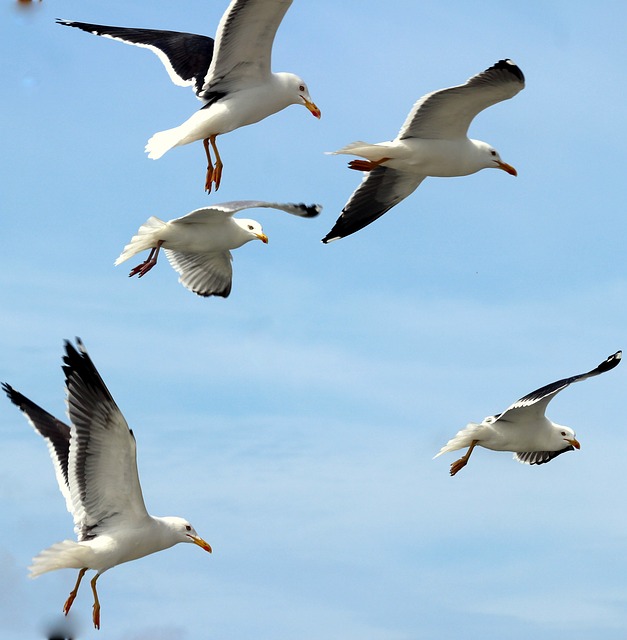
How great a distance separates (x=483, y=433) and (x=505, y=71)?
3818 millimetres

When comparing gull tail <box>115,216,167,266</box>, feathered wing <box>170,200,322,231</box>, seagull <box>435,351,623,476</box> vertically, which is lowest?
seagull <box>435,351,623,476</box>

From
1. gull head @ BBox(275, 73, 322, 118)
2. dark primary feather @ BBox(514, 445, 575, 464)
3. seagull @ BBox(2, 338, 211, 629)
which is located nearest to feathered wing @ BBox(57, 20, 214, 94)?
gull head @ BBox(275, 73, 322, 118)

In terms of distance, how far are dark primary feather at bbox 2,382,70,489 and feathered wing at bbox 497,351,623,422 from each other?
4.56 metres

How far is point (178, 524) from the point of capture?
40.9 feet

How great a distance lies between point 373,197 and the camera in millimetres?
15648

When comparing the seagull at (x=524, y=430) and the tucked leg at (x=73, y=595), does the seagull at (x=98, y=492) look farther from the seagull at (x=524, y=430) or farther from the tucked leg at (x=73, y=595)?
the seagull at (x=524, y=430)

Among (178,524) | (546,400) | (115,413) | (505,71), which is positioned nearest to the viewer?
(115,413)

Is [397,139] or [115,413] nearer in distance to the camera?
[115,413]

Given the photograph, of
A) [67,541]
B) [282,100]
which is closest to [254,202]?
[282,100]

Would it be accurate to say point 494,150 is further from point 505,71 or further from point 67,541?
point 67,541

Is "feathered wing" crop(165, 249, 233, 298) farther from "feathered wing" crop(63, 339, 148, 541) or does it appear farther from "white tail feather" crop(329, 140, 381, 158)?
"feathered wing" crop(63, 339, 148, 541)

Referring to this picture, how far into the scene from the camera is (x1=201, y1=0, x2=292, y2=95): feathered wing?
13.1 m

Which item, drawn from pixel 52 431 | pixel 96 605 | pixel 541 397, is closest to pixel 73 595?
pixel 96 605

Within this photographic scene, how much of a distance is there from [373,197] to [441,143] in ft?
4.72
